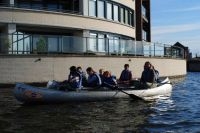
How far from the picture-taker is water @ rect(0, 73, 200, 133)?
14898 mm

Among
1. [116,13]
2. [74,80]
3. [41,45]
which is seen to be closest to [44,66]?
[41,45]

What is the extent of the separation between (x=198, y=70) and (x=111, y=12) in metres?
56.6

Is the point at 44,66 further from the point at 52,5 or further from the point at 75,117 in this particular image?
the point at 75,117

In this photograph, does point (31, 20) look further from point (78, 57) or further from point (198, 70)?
point (198, 70)

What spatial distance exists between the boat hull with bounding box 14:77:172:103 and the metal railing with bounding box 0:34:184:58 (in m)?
9.69

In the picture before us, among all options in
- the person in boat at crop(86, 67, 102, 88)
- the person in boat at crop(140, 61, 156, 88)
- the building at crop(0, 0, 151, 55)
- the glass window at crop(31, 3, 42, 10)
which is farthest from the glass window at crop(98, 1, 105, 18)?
the person in boat at crop(86, 67, 102, 88)

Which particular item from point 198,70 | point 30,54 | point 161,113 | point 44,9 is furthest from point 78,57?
point 198,70

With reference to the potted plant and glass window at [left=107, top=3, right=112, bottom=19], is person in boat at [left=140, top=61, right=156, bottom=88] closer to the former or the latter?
the potted plant

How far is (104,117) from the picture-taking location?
17328 millimetres

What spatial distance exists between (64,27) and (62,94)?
57.9ft

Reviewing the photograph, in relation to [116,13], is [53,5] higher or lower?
higher

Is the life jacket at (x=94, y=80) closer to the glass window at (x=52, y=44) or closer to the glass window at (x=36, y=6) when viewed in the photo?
the glass window at (x=52, y=44)

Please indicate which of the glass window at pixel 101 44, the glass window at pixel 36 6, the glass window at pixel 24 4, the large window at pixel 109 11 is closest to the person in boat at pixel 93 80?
the glass window at pixel 101 44

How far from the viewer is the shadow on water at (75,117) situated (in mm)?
14914
